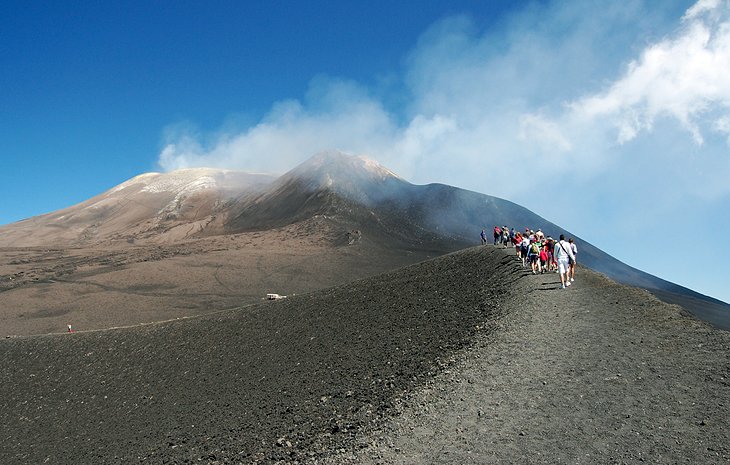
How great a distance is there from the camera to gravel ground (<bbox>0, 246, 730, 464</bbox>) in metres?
8.66

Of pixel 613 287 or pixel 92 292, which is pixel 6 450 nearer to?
pixel 613 287

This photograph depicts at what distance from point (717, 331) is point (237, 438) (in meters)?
12.8

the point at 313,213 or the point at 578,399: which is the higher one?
the point at 313,213

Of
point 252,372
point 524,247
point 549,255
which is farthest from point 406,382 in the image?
point 524,247

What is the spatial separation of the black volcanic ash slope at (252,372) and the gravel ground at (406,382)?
3.9 inches

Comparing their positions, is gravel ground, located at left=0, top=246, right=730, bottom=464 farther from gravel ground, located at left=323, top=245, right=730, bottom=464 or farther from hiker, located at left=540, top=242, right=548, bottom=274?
hiker, located at left=540, top=242, right=548, bottom=274

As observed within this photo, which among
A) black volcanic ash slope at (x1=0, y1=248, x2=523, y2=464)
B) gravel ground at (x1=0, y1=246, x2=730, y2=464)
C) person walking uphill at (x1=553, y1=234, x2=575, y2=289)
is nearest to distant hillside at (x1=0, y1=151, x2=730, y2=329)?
black volcanic ash slope at (x1=0, y1=248, x2=523, y2=464)

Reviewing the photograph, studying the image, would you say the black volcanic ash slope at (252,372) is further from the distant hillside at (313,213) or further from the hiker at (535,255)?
the distant hillside at (313,213)

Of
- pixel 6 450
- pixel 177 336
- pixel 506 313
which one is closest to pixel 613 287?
pixel 506 313

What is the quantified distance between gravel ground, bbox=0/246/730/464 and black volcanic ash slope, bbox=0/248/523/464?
3.9 inches

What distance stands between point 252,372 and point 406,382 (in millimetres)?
9266

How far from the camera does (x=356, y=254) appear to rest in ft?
249

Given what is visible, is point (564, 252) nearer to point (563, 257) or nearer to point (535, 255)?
point (563, 257)

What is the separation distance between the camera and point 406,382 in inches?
497
